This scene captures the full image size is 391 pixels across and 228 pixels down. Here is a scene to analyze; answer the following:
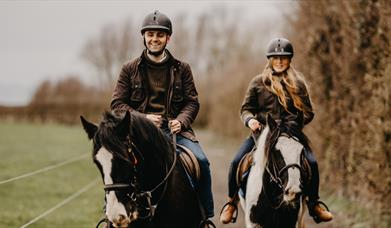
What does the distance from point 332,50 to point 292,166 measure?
7.49 m

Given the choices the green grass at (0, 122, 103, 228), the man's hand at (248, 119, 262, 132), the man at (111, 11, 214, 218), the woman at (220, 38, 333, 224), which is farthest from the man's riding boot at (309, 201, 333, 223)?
the green grass at (0, 122, 103, 228)

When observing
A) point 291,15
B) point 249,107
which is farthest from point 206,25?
point 249,107

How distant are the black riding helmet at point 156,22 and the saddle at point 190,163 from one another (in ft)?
4.08

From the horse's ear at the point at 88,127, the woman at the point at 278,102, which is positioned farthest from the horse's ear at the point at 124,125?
the woman at the point at 278,102

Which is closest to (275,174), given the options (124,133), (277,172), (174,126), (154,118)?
(277,172)

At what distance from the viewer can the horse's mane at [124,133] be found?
4.56 meters

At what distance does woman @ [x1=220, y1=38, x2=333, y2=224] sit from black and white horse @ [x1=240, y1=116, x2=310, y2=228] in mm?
275

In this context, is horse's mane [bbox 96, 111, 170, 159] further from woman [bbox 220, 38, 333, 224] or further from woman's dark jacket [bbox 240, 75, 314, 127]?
woman's dark jacket [bbox 240, 75, 314, 127]

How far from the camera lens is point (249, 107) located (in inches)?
289

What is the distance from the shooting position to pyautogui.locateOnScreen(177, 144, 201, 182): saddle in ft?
19.2

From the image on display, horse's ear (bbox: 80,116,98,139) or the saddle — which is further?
the saddle

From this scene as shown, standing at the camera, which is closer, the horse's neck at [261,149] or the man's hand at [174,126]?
the man's hand at [174,126]

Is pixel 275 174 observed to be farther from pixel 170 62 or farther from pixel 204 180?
→ pixel 170 62

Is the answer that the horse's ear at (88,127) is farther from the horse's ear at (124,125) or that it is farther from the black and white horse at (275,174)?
the black and white horse at (275,174)
